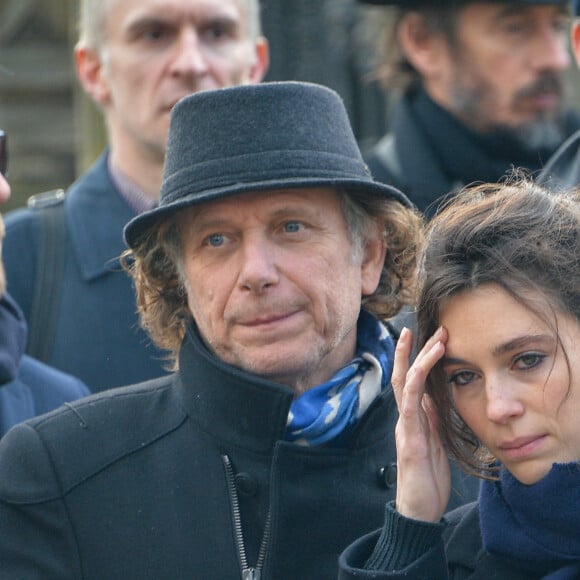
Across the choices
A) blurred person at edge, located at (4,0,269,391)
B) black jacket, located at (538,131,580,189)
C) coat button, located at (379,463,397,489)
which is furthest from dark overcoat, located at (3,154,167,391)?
black jacket, located at (538,131,580,189)

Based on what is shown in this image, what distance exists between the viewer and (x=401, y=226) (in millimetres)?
4457

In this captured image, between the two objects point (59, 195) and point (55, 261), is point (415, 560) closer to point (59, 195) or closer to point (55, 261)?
point (55, 261)

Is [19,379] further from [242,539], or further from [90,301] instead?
[242,539]

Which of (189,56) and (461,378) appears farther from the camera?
(189,56)

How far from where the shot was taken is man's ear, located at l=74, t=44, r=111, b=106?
582 cm

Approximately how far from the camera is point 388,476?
414 centimetres

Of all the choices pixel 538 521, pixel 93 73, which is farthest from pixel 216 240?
pixel 93 73

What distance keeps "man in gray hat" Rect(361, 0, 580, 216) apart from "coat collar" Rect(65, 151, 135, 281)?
1.00 m

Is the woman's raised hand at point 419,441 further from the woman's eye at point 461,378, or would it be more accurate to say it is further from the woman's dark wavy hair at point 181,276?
the woman's dark wavy hair at point 181,276

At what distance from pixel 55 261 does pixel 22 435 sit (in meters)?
1.22

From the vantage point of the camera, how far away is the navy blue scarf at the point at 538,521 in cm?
345

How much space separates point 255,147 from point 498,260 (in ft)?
2.49

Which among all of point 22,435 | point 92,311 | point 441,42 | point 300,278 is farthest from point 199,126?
point 441,42

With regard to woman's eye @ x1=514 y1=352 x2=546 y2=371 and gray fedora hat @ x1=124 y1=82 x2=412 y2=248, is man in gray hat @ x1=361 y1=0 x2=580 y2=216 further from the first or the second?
woman's eye @ x1=514 y1=352 x2=546 y2=371
